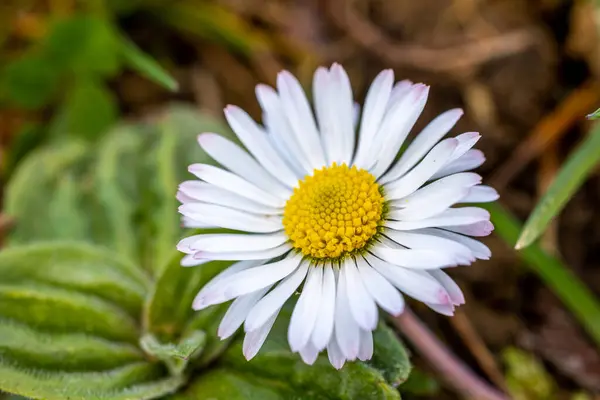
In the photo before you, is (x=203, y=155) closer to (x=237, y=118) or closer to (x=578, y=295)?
(x=237, y=118)

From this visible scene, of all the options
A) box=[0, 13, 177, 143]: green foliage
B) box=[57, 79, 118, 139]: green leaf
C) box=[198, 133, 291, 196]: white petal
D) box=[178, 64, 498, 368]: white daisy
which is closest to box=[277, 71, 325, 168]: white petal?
box=[178, 64, 498, 368]: white daisy

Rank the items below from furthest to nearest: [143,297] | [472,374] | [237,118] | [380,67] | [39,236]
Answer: [380,67] → [39,236] → [472,374] → [143,297] → [237,118]

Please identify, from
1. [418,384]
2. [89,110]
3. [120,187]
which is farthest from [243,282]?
[89,110]

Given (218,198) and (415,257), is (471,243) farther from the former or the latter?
(218,198)

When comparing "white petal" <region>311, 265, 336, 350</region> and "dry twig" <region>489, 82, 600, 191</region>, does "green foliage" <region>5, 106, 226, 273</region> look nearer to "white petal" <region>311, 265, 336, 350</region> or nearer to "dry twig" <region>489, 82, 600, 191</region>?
"white petal" <region>311, 265, 336, 350</region>

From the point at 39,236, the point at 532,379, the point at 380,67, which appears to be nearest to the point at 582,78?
the point at 380,67

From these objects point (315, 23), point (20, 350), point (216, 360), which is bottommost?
point (216, 360)
